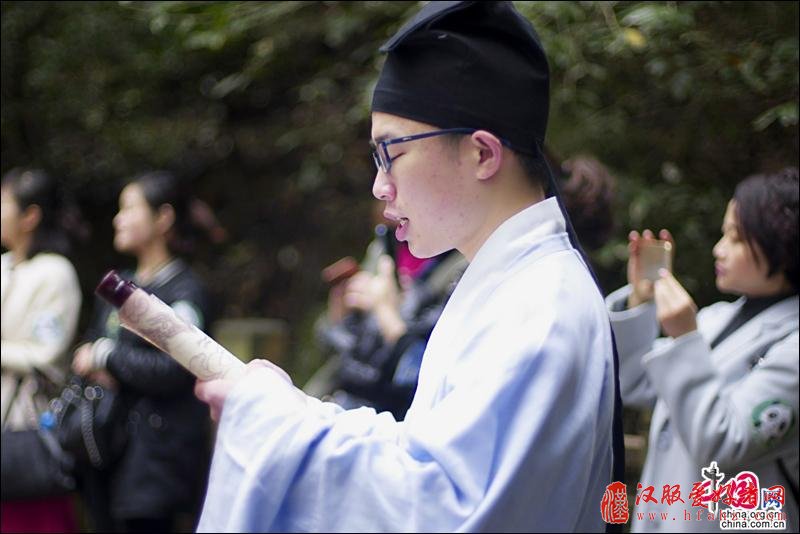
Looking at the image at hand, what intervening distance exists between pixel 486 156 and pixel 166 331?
68cm

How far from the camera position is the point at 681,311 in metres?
3.30

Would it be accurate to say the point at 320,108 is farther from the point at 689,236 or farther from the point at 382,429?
the point at 382,429

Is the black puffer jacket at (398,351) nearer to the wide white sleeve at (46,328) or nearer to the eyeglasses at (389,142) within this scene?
the wide white sleeve at (46,328)

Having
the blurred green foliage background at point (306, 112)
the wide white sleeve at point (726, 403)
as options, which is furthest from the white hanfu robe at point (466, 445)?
the blurred green foliage background at point (306, 112)

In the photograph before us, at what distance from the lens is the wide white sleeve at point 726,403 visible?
3178mm

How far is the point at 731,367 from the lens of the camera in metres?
3.43

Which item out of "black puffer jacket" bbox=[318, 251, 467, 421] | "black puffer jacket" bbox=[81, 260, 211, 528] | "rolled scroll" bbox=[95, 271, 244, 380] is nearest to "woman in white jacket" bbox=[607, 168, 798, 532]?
"black puffer jacket" bbox=[318, 251, 467, 421]

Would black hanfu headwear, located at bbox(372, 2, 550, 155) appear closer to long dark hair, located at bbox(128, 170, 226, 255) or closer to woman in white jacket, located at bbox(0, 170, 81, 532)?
long dark hair, located at bbox(128, 170, 226, 255)

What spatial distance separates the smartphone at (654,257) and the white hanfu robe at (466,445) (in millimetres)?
1749

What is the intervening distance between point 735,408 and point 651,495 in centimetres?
43

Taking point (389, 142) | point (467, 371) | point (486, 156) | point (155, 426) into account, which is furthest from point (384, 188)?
point (155, 426)

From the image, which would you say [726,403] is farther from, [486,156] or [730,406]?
[486,156]

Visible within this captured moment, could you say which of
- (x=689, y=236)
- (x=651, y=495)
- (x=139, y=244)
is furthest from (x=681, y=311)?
(x=139, y=244)

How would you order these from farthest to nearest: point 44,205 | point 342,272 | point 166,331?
point 44,205, point 342,272, point 166,331
